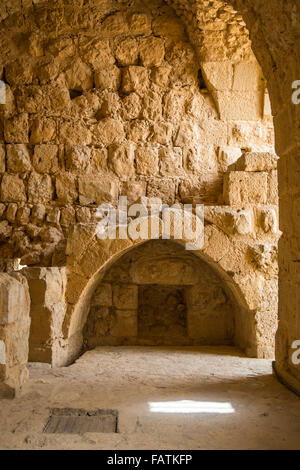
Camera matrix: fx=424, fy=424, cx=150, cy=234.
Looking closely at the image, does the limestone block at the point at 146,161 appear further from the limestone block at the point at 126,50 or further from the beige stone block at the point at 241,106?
the limestone block at the point at 126,50

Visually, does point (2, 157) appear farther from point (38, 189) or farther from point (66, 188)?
point (66, 188)

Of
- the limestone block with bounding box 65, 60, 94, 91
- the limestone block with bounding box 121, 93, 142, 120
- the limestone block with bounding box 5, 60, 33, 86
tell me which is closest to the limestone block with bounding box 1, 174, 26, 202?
the limestone block with bounding box 5, 60, 33, 86

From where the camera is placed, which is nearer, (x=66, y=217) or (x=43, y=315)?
(x=43, y=315)

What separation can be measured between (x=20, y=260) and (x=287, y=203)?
2995 millimetres

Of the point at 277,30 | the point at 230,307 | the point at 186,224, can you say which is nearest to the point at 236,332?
the point at 230,307

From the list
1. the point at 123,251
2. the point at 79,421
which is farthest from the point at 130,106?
the point at 79,421

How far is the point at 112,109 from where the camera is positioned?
5062 millimetres

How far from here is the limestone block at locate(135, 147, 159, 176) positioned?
5062 mm

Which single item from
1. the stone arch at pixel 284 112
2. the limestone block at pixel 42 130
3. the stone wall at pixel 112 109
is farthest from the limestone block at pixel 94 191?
the stone arch at pixel 284 112

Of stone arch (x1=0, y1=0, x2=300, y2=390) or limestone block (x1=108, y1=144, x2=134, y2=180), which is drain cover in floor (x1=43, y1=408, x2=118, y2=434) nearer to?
stone arch (x1=0, y1=0, x2=300, y2=390)

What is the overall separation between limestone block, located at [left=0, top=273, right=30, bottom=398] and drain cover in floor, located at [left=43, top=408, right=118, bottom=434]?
42cm

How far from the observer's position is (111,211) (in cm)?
485

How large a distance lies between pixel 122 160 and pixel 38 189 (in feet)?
3.42

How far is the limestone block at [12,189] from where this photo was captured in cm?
493
